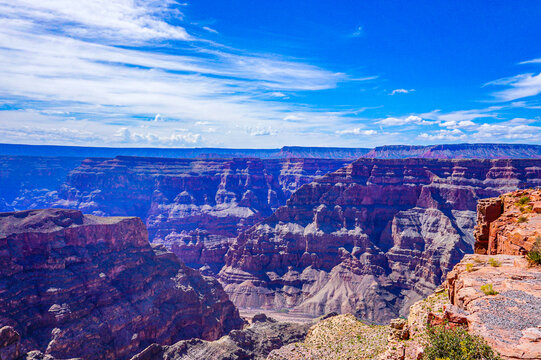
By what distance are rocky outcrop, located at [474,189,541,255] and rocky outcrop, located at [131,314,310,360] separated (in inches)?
1675

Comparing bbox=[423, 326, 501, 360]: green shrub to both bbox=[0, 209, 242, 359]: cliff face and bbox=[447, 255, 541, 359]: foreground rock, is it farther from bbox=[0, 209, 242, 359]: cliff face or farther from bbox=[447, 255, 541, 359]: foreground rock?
bbox=[0, 209, 242, 359]: cliff face

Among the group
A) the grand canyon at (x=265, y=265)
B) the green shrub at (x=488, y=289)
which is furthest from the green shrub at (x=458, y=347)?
the green shrub at (x=488, y=289)

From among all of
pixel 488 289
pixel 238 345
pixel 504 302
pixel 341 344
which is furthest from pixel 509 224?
pixel 238 345

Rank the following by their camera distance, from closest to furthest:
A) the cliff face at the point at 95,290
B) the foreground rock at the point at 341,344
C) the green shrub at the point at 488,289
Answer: the green shrub at the point at 488,289, the foreground rock at the point at 341,344, the cliff face at the point at 95,290

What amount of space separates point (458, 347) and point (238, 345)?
54.4 metres

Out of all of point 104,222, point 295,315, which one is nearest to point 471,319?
point 104,222

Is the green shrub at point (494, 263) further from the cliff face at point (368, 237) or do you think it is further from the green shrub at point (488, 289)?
the cliff face at point (368, 237)

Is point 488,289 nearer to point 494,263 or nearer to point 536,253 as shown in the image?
point 494,263

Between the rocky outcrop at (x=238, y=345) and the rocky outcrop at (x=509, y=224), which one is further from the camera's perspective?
the rocky outcrop at (x=238, y=345)

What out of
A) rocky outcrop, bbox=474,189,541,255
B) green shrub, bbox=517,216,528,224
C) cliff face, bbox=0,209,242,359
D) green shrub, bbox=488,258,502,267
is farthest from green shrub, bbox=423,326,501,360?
cliff face, bbox=0,209,242,359

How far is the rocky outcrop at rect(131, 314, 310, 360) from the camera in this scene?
59938 millimetres

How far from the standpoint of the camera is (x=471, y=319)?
2212 cm

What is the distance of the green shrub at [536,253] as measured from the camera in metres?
27.5

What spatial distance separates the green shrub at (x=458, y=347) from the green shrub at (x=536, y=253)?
447 inches
